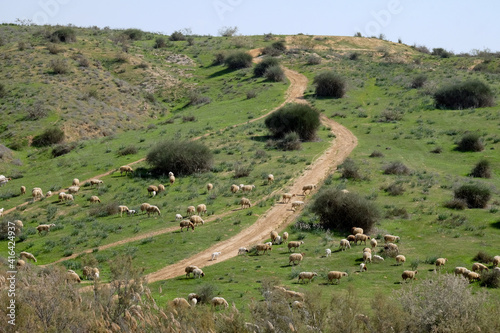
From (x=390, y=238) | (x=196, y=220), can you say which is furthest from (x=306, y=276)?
(x=196, y=220)

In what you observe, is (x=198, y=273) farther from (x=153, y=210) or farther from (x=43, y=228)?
(x=43, y=228)

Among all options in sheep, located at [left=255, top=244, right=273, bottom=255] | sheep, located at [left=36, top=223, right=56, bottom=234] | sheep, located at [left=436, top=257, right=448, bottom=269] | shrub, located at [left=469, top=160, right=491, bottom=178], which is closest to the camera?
sheep, located at [left=436, top=257, right=448, bottom=269]

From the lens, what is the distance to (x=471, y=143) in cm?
4497

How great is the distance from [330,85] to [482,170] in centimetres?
3119

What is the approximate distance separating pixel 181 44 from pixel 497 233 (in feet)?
295

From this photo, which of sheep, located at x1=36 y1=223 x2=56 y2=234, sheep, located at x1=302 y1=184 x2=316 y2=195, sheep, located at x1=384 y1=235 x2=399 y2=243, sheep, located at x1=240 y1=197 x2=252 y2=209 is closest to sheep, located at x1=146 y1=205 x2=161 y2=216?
sheep, located at x1=240 y1=197 x2=252 y2=209

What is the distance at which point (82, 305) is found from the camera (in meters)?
A: 13.2

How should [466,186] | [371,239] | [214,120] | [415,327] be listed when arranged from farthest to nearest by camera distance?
[214,120] → [466,186] → [371,239] → [415,327]

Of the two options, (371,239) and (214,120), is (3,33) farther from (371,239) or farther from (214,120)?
(371,239)

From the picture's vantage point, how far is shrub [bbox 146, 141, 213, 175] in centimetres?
3978

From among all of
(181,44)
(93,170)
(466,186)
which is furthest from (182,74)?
(466,186)

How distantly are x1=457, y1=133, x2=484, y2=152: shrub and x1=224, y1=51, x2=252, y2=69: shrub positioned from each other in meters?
48.4

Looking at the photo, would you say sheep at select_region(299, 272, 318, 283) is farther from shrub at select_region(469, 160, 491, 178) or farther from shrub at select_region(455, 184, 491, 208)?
shrub at select_region(469, 160, 491, 178)

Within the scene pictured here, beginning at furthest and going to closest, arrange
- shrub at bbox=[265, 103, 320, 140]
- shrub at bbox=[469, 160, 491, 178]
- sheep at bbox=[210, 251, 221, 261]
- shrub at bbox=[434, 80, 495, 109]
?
shrub at bbox=[434, 80, 495, 109] → shrub at bbox=[265, 103, 320, 140] → shrub at bbox=[469, 160, 491, 178] → sheep at bbox=[210, 251, 221, 261]
